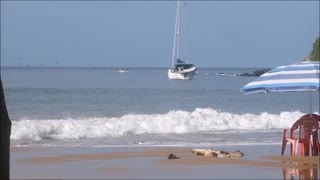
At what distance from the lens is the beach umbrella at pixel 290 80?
512 inches

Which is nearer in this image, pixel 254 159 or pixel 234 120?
pixel 254 159

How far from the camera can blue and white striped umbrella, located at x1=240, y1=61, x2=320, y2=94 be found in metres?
13.0

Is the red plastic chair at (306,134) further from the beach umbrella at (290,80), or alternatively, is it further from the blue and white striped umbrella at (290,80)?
the blue and white striped umbrella at (290,80)

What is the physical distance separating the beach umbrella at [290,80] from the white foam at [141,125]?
9.82 metres

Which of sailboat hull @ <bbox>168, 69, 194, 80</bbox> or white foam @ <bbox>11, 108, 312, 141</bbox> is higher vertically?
sailboat hull @ <bbox>168, 69, 194, 80</bbox>

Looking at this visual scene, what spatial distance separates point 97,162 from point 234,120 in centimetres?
1514

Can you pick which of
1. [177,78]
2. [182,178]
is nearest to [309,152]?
[182,178]

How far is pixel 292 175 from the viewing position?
12.1 metres

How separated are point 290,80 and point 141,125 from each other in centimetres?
1263

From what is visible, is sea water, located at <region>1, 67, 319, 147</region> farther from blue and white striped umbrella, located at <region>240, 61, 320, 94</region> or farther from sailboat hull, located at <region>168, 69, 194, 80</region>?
sailboat hull, located at <region>168, 69, 194, 80</region>

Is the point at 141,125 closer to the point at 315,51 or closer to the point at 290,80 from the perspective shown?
the point at 290,80

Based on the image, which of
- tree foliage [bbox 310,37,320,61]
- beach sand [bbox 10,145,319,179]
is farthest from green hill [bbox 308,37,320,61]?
beach sand [bbox 10,145,319,179]

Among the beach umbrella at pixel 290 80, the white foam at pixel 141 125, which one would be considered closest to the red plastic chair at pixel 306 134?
the beach umbrella at pixel 290 80

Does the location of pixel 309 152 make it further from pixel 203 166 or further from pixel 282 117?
pixel 282 117
